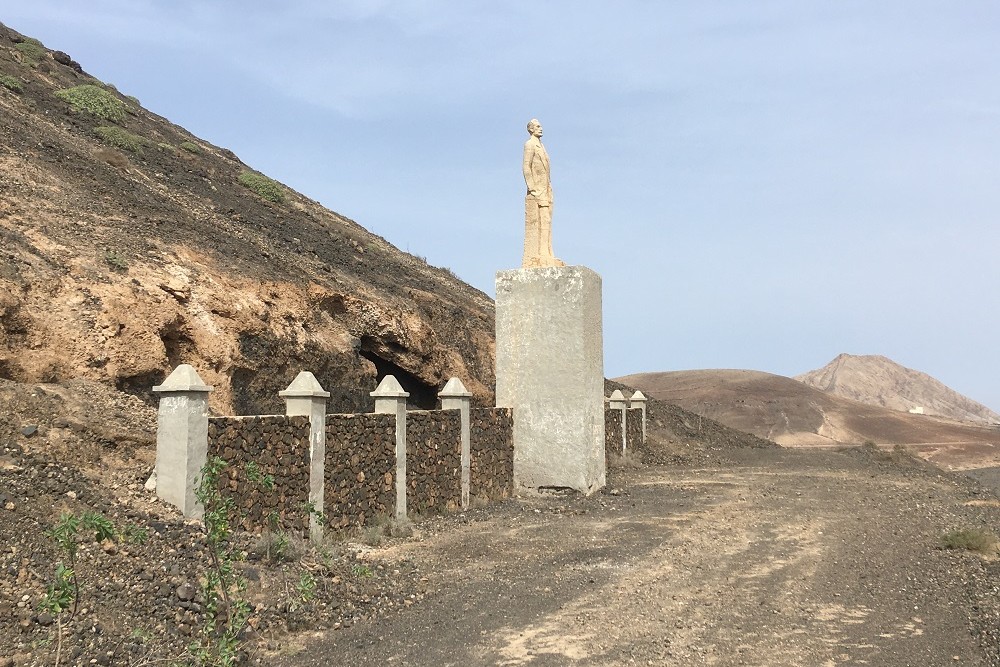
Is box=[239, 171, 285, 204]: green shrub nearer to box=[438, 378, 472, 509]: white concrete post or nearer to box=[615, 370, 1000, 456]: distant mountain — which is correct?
box=[438, 378, 472, 509]: white concrete post

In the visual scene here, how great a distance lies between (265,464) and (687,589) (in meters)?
4.53

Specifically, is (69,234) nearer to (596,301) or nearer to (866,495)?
(596,301)

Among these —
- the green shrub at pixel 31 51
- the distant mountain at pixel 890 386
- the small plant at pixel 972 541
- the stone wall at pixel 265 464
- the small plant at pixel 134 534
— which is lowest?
the small plant at pixel 972 541

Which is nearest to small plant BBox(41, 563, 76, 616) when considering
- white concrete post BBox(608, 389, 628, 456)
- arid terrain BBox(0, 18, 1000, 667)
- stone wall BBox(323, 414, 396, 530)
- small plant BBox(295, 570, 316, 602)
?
arid terrain BBox(0, 18, 1000, 667)

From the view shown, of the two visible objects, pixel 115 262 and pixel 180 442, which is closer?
pixel 180 442

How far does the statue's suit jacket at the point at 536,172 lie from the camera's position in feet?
49.3

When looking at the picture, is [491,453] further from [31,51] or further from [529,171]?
[31,51]

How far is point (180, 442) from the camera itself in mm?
7742

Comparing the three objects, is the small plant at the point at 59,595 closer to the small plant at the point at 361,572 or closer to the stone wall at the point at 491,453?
the small plant at the point at 361,572

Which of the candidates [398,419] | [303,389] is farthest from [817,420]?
[303,389]

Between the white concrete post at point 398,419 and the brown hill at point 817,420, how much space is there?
1257 inches

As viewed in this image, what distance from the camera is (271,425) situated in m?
8.95

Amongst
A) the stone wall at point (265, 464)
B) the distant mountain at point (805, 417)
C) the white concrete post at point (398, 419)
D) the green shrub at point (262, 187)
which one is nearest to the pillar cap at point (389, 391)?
the white concrete post at point (398, 419)

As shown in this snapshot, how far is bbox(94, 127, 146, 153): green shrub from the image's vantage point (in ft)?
72.9
